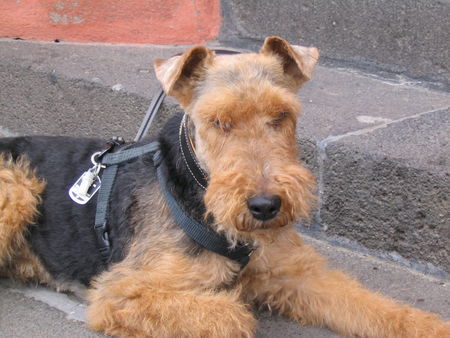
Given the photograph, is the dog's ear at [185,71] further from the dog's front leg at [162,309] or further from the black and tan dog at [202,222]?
the dog's front leg at [162,309]

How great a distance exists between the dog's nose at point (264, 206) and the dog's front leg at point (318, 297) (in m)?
0.52

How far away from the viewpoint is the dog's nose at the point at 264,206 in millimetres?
2607

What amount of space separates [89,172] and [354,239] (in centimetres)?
159

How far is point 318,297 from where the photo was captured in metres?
3.34

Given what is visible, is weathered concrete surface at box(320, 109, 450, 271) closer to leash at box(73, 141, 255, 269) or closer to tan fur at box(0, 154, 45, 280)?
leash at box(73, 141, 255, 269)

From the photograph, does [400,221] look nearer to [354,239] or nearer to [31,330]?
[354,239]

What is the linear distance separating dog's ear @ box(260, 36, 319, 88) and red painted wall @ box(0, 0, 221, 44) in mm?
2768

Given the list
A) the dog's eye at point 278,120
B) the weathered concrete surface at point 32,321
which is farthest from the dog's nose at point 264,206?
the weathered concrete surface at point 32,321

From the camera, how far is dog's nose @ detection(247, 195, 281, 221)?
2607 mm

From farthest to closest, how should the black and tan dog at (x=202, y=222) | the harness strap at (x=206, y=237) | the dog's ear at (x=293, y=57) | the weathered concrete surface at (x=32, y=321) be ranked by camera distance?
the weathered concrete surface at (x=32, y=321) < the dog's ear at (x=293, y=57) < the harness strap at (x=206, y=237) < the black and tan dog at (x=202, y=222)

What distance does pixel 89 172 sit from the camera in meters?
3.48

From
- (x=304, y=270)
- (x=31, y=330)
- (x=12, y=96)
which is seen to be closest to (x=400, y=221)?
(x=304, y=270)

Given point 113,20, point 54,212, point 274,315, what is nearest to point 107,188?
point 54,212

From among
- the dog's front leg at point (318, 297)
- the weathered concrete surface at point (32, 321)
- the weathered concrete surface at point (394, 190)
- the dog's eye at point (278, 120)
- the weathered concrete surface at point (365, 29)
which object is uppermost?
the dog's eye at point (278, 120)
